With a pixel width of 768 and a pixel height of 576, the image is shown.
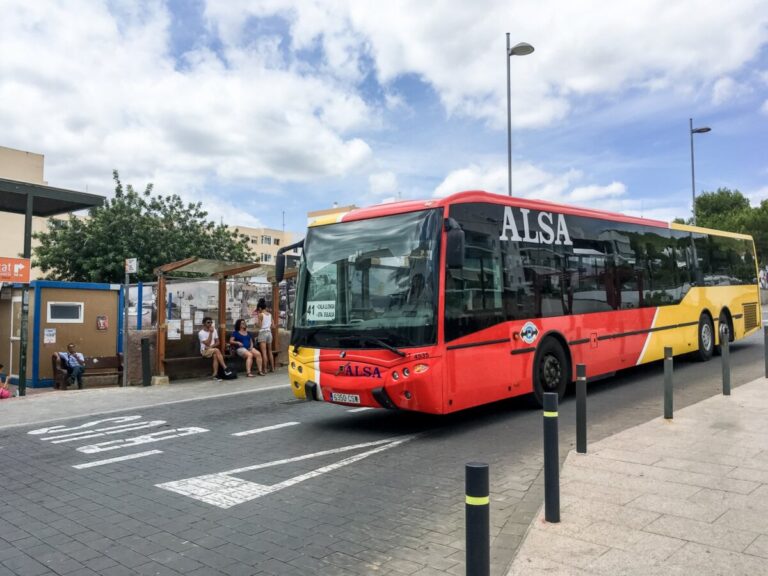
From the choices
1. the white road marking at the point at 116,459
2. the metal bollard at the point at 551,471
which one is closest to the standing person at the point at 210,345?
the white road marking at the point at 116,459

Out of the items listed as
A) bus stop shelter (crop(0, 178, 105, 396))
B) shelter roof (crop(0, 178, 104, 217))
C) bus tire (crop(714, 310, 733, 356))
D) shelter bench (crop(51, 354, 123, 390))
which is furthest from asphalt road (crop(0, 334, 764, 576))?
shelter roof (crop(0, 178, 104, 217))

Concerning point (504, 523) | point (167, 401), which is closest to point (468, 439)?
point (504, 523)

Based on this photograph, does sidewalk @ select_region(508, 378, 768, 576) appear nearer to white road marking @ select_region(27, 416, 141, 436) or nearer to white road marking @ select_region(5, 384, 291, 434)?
white road marking @ select_region(27, 416, 141, 436)

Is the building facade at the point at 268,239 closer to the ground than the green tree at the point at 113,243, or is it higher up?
higher up

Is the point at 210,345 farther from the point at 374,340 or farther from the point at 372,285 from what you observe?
the point at 374,340

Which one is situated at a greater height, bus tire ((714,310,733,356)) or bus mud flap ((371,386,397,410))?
bus tire ((714,310,733,356))

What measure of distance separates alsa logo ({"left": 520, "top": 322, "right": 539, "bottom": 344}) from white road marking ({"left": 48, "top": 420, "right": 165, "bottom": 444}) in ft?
18.2

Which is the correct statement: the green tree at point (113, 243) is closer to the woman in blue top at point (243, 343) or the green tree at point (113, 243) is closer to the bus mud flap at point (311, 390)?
the woman in blue top at point (243, 343)

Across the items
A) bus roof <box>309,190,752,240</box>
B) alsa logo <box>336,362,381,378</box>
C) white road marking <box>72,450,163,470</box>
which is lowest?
white road marking <box>72,450,163,470</box>

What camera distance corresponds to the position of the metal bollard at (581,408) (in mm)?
6141

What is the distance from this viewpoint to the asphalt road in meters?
4.07

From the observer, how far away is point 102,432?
8.55m

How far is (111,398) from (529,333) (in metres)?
8.23

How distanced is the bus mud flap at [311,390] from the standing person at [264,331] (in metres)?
7.61
